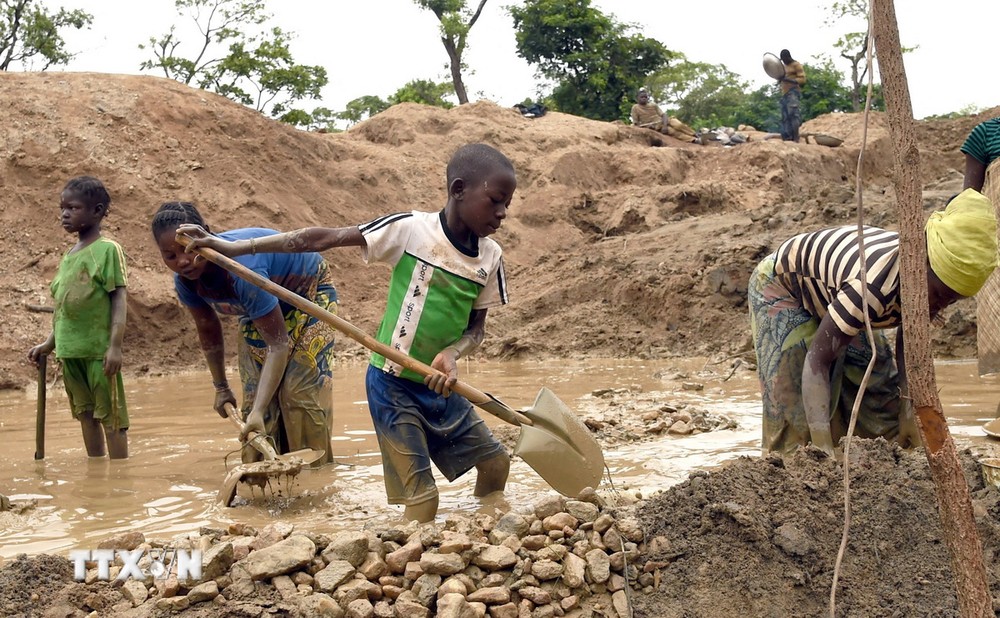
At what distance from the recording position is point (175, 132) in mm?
12594

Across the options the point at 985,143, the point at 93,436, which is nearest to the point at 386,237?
the point at 93,436

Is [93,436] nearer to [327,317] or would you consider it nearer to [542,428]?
[327,317]

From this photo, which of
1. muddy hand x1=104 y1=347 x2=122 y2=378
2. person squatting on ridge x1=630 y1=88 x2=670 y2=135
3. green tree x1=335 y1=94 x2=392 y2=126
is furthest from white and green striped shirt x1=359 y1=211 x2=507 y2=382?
green tree x1=335 y1=94 x2=392 y2=126

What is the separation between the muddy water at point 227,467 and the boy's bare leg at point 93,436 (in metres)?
0.08

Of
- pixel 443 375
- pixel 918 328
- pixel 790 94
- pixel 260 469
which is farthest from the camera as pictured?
pixel 790 94

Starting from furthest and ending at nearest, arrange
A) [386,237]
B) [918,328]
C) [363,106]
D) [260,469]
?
1. [363,106]
2. [260,469]
3. [386,237]
4. [918,328]

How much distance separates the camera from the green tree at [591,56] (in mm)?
26203

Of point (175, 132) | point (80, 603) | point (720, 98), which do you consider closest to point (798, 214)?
point (175, 132)

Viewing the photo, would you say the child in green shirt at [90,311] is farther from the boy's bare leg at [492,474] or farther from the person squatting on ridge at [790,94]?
the person squatting on ridge at [790,94]

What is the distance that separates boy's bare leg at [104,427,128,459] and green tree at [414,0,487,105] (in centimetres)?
2266

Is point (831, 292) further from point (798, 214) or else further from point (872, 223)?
point (798, 214)

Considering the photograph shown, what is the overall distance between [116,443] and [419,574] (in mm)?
2913

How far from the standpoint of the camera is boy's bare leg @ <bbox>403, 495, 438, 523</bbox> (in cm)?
345

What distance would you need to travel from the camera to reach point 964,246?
3.33 m
